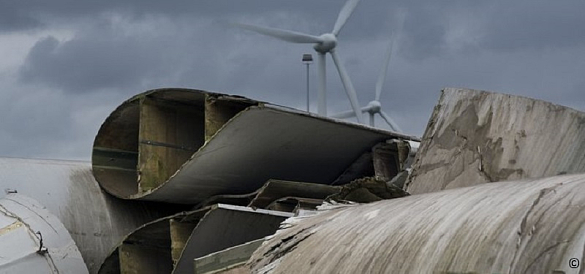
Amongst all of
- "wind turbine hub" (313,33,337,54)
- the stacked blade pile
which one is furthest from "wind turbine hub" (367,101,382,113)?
the stacked blade pile

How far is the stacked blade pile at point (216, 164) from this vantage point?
16.0 metres

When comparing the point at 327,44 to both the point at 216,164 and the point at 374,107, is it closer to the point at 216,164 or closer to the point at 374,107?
the point at 374,107

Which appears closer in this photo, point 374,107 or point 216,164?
point 216,164

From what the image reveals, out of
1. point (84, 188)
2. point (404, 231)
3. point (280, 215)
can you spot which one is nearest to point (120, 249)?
point (84, 188)

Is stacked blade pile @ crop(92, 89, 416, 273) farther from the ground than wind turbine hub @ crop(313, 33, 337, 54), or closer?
closer

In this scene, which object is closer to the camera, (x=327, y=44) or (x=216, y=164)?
(x=216, y=164)

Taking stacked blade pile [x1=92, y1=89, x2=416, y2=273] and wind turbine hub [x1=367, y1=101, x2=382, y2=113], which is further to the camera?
wind turbine hub [x1=367, y1=101, x2=382, y2=113]

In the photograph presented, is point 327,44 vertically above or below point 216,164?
above

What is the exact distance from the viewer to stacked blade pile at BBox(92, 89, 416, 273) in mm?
15977

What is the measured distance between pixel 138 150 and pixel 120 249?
8.03ft

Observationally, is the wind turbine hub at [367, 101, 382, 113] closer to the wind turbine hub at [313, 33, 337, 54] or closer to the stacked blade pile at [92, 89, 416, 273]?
the wind turbine hub at [313, 33, 337, 54]

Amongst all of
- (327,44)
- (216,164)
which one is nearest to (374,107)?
(327,44)

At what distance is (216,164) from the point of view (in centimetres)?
1772

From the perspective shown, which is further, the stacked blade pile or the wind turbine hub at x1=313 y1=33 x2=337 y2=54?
the wind turbine hub at x1=313 y1=33 x2=337 y2=54
